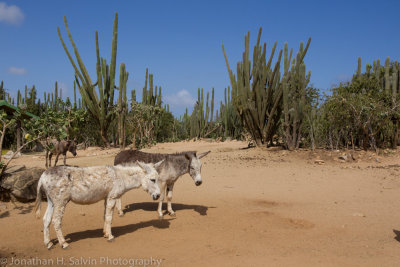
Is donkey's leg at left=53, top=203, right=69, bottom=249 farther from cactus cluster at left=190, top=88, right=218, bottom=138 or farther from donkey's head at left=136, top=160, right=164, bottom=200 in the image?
cactus cluster at left=190, top=88, right=218, bottom=138

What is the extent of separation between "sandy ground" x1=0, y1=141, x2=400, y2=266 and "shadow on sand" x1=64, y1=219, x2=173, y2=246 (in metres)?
0.02

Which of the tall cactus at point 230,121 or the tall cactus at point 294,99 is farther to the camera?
the tall cactus at point 230,121

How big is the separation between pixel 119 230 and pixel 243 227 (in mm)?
2585

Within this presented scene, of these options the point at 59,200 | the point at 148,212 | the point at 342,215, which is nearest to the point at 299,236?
the point at 342,215

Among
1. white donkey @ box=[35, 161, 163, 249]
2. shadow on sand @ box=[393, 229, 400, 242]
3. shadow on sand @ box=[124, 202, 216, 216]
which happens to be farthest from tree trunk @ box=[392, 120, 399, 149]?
white donkey @ box=[35, 161, 163, 249]

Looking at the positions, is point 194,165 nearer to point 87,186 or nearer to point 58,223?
point 87,186

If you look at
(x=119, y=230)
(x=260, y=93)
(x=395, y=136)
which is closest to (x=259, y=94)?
(x=260, y=93)

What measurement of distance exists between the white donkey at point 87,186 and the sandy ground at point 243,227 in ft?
1.60

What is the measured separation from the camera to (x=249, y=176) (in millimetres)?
13375

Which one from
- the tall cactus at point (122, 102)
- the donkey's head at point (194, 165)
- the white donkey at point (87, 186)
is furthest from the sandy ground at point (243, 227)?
the tall cactus at point (122, 102)

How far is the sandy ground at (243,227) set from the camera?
5.33 metres

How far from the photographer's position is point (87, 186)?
19.1 ft

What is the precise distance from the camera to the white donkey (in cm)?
561

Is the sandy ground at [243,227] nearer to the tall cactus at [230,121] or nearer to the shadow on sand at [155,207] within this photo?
the shadow on sand at [155,207]
